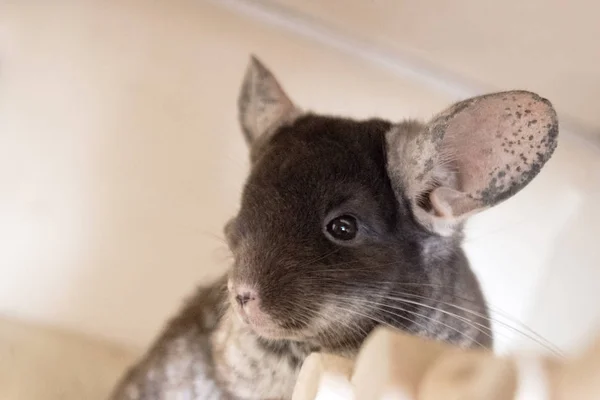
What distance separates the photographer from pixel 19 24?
1738 millimetres

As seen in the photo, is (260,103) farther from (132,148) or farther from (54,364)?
(54,364)

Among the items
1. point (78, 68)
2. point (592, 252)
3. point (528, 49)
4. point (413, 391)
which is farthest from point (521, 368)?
point (78, 68)

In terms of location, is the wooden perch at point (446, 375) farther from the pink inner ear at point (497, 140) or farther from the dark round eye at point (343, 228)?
the pink inner ear at point (497, 140)

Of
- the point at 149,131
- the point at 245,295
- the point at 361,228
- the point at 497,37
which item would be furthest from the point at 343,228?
the point at 149,131

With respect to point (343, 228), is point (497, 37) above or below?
above

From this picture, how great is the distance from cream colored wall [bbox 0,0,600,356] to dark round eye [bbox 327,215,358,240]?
0.80 meters

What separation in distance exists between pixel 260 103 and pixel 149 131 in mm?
539

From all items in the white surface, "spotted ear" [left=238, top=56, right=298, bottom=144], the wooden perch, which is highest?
the wooden perch

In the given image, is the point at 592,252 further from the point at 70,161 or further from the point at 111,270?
the point at 70,161

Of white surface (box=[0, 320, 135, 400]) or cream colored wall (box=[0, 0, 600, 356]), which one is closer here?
white surface (box=[0, 320, 135, 400])

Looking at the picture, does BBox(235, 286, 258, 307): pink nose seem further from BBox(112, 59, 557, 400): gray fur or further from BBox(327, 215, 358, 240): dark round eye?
BBox(327, 215, 358, 240): dark round eye

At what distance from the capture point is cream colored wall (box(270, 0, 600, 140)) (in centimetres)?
139

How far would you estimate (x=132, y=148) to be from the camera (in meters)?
1.79

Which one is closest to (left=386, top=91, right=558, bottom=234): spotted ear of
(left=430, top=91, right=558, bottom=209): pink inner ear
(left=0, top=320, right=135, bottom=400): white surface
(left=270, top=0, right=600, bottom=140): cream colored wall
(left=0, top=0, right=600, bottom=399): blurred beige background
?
(left=430, top=91, right=558, bottom=209): pink inner ear
